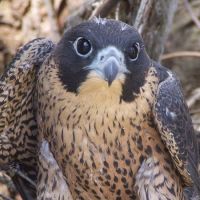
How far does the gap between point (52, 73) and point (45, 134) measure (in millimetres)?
467

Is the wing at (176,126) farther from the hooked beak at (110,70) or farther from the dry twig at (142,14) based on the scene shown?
the dry twig at (142,14)

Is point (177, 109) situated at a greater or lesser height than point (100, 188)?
greater

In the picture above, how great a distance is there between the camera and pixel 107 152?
5.58 meters

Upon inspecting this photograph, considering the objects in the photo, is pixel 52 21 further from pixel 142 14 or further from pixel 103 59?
pixel 103 59

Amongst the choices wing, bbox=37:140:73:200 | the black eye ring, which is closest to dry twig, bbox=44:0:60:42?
wing, bbox=37:140:73:200

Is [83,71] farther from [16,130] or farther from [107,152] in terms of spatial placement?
[16,130]

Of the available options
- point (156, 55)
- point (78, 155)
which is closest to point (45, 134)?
point (78, 155)

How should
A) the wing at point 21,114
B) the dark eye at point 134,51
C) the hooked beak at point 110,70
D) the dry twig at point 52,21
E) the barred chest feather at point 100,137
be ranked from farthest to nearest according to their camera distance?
the dry twig at point 52,21, the wing at point 21,114, the barred chest feather at point 100,137, the dark eye at point 134,51, the hooked beak at point 110,70

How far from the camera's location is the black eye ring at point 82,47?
204 inches

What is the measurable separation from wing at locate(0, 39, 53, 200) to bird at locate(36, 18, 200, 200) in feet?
0.56

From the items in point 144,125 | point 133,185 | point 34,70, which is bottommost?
point 133,185

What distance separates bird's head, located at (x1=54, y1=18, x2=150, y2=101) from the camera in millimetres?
5082

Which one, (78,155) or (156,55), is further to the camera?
(156,55)

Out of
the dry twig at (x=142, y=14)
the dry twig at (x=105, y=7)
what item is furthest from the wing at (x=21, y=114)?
the dry twig at (x=142, y=14)
